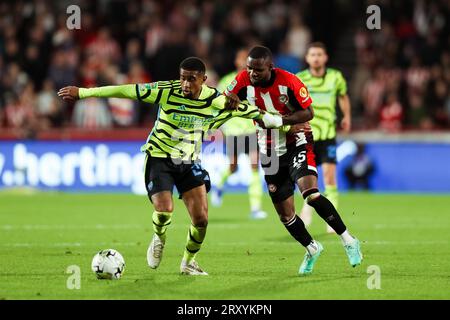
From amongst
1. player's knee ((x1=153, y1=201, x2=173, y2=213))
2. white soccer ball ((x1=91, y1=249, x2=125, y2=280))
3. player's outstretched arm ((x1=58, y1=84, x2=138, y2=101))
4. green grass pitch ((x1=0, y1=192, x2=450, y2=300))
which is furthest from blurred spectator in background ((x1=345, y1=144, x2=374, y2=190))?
white soccer ball ((x1=91, y1=249, x2=125, y2=280))

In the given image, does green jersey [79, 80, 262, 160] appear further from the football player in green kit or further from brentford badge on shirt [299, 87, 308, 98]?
the football player in green kit

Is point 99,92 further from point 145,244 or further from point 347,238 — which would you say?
point 145,244

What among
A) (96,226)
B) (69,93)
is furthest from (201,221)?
(96,226)

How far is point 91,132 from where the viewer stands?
19484 mm

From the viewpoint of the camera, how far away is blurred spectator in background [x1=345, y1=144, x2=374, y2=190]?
Answer: 1931cm

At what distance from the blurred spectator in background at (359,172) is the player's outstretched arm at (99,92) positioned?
35.4ft

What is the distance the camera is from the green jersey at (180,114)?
→ 363 inches

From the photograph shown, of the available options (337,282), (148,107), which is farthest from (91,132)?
(337,282)

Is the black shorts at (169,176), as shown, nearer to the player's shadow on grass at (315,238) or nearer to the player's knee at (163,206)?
the player's knee at (163,206)

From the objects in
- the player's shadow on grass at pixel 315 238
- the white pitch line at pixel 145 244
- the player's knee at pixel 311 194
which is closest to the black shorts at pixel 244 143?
the player's shadow on grass at pixel 315 238

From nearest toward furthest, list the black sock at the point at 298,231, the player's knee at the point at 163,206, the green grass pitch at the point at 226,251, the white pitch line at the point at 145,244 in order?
the green grass pitch at the point at 226,251 < the player's knee at the point at 163,206 < the black sock at the point at 298,231 < the white pitch line at the point at 145,244
